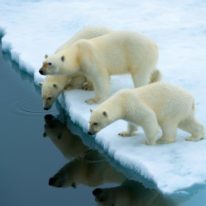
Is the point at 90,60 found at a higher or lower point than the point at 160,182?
higher

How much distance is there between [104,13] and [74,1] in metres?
0.68

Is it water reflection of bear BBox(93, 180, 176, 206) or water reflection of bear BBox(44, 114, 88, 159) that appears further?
water reflection of bear BBox(44, 114, 88, 159)

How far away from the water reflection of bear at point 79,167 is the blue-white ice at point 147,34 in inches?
3.8

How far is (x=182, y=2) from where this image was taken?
25.8ft

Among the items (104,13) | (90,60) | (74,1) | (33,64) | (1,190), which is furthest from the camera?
(74,1)

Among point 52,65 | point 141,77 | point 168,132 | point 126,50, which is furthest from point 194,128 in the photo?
point 52,65

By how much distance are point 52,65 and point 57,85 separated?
27 centimetres


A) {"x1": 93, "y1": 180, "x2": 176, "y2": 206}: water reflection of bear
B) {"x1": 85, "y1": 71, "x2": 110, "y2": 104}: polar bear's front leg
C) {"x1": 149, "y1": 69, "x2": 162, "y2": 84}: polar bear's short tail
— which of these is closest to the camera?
{"x1": 93, "y1": 180, "x2": 176, "y2": 206}: water reflection of bear

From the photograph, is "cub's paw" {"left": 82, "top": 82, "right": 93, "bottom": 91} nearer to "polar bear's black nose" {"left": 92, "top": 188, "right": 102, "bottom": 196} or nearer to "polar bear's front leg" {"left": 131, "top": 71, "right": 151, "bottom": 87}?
"polar bear's front leg" {"left": 131, "top": 71, "right": 151, "bottom": 87}

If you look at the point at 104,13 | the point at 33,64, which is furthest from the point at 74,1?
the point at 33,64

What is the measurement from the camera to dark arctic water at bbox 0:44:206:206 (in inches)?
157

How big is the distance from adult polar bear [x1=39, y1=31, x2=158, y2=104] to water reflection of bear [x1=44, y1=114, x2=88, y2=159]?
0.96ft

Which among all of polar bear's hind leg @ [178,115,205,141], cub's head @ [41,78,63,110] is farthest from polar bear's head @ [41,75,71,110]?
polar bear's hind leg @ [178,115,205,141]

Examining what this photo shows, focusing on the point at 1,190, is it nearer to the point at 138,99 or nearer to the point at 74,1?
the point at 138,99
